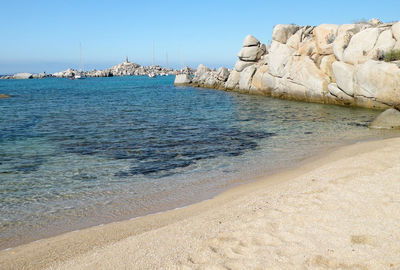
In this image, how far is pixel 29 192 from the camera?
902 centimetres

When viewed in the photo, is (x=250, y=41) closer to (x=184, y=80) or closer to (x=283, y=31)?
(x=283, y=31)

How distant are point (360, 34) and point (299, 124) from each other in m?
12.3

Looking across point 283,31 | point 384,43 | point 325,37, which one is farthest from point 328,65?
point 283,31

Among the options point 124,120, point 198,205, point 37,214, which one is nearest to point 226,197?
point 198,205

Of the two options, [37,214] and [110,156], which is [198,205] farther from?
[110,156]

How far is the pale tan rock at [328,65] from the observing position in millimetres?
29139

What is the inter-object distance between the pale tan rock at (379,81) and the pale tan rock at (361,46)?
126 cm

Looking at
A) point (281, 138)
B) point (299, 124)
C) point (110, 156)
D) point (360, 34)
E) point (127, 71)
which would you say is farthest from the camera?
point (127, 71)

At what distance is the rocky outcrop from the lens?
77.7ft

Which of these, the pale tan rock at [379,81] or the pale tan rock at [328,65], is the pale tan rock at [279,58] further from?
the pale tan rock at [379,81]

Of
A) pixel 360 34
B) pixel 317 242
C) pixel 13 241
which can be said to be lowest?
pixel 13 241

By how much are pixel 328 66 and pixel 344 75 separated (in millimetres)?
3222

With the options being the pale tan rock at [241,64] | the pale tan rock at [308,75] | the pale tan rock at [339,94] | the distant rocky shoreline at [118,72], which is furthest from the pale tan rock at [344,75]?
the distant rocky shoreline at [118,72]

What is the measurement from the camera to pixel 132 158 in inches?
496
